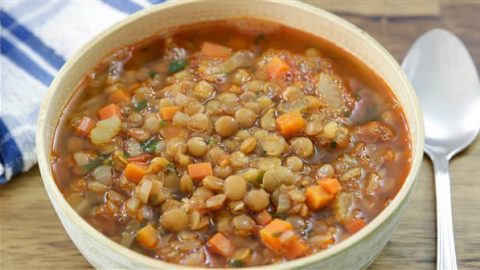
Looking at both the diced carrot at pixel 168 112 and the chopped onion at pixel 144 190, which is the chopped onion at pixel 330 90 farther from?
the chopped onion at pixel 144 190

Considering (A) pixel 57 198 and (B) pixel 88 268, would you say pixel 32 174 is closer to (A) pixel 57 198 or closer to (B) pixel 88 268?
(B) pixel 88 268

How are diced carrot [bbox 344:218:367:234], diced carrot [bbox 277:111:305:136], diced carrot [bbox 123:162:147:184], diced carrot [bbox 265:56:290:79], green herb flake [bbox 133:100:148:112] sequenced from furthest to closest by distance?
diced carrot [bbox 265:56:290:79], green herb flake [bbox 133:100:148:112], diced carrot [bbox 277:111:305:136], diced carrot [bbox 123:162:147:184], diced carrot [bbox 344:218:367:234]

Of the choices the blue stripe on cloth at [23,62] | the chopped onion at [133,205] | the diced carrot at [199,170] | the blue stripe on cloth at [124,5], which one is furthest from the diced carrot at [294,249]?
the blue stripe on cloth at [124,5]

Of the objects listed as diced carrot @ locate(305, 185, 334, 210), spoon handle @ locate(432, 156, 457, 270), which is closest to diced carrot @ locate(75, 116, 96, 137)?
diced carrot @ locate(305, 185, 334, 210)

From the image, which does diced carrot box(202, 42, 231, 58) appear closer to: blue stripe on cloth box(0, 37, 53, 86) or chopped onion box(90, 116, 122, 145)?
chopped onion box(90, 116, 122, 145)

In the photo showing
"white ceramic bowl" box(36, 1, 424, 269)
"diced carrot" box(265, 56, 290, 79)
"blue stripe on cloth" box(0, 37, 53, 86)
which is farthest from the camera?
"blue stripe on cloth" box(0, 37, 53, 86)

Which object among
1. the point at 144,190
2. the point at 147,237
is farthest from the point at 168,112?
the point at 147,237
